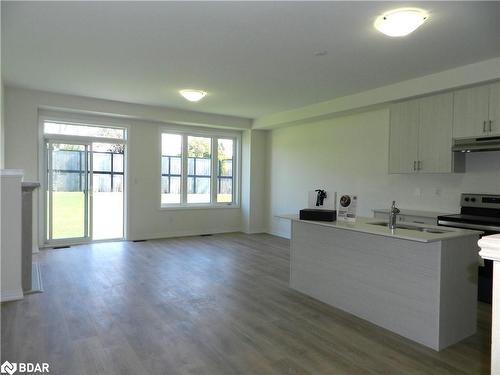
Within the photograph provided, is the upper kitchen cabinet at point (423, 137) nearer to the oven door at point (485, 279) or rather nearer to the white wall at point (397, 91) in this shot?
the white wall at point (397, 91)

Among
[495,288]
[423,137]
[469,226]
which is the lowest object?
[469,226]

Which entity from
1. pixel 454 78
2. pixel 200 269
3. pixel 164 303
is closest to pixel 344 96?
pixel 454 78

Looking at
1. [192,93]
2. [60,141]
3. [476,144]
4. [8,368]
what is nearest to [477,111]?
[476,144]

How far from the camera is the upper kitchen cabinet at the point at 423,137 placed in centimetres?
437

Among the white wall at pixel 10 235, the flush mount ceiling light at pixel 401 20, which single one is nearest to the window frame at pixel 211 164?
the white wall at pixel 10 235

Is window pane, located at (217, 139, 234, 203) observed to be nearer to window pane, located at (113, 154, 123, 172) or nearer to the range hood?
window pane, located at (113, 154, 123, 172)

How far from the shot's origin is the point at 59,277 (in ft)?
14.4

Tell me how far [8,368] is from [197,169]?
19.3 ft

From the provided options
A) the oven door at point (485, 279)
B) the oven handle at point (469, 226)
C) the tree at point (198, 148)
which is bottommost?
the oven door at point (485, 279)

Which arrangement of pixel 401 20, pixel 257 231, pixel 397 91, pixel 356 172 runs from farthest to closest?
pixel 257 231 < pixel 356 172 < pixel 397 91 < pixel 401 20

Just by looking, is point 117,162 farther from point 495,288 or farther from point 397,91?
point 495,288

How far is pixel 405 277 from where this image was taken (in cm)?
291

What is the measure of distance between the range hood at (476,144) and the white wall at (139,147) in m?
4.68

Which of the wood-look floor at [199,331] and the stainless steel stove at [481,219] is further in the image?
the stainless steel stove at [481,219]
